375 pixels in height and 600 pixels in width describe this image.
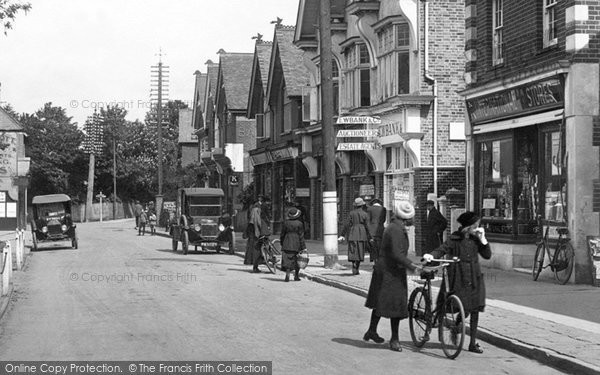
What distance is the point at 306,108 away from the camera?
121ft

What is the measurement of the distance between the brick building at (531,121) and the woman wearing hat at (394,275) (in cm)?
817

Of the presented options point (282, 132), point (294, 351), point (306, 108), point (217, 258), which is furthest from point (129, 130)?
point (294, 351)

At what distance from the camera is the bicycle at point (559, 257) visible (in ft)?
57.8

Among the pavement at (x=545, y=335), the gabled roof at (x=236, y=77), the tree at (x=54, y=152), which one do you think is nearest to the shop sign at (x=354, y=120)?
the pavement at (x=545, y=335)

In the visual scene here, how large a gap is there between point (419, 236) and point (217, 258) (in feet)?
20.9

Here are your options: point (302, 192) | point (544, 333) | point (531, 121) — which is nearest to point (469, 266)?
point (544, 333)

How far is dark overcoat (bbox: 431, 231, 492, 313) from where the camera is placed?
10.3 m

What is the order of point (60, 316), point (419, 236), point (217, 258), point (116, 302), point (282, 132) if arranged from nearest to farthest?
point (60, 316), point (116, 302), point (419, 236), point (217, 258), point (282, 132)

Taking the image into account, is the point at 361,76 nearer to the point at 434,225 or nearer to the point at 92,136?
the point at 434,225

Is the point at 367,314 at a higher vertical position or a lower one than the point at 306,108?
lower

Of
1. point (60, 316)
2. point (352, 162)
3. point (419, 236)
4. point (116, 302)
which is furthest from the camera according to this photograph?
point (352, 162)

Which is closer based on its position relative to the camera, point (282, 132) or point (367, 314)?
point (367, 314)

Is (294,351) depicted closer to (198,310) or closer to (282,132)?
(198,310)

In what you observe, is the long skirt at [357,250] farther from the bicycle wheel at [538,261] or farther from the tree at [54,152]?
the tree at [54,152]
